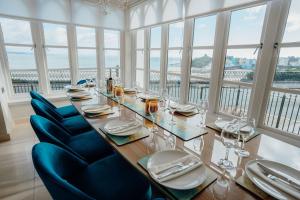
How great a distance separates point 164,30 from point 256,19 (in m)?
1.70

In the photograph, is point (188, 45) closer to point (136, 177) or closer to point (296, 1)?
point (296, 1)

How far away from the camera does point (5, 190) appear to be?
1.66m

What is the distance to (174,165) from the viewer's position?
2.67 ft

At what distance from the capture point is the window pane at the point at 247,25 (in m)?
→ 1.98

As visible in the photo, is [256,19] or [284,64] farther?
[256,19]

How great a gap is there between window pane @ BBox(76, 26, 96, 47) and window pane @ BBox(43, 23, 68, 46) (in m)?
0.27

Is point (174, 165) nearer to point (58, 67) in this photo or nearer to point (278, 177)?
point (278, 177)

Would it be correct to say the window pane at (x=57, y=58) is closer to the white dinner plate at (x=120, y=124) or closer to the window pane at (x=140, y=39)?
the window pane at (x=140, y=39)

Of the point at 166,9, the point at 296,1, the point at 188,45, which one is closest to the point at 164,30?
the point at 166,9

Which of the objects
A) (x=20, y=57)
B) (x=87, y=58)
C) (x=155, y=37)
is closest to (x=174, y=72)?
(x=155, y=37)

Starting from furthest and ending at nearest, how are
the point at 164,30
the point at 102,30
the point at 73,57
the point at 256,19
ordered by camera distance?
the point at 102,30 < the point at 73,57 < the point at 164,30 < the point at 256,19

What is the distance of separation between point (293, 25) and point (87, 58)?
12.4 ft

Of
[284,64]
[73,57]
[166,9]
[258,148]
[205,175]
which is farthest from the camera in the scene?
[73,57]

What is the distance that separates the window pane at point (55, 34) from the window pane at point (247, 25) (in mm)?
3254
